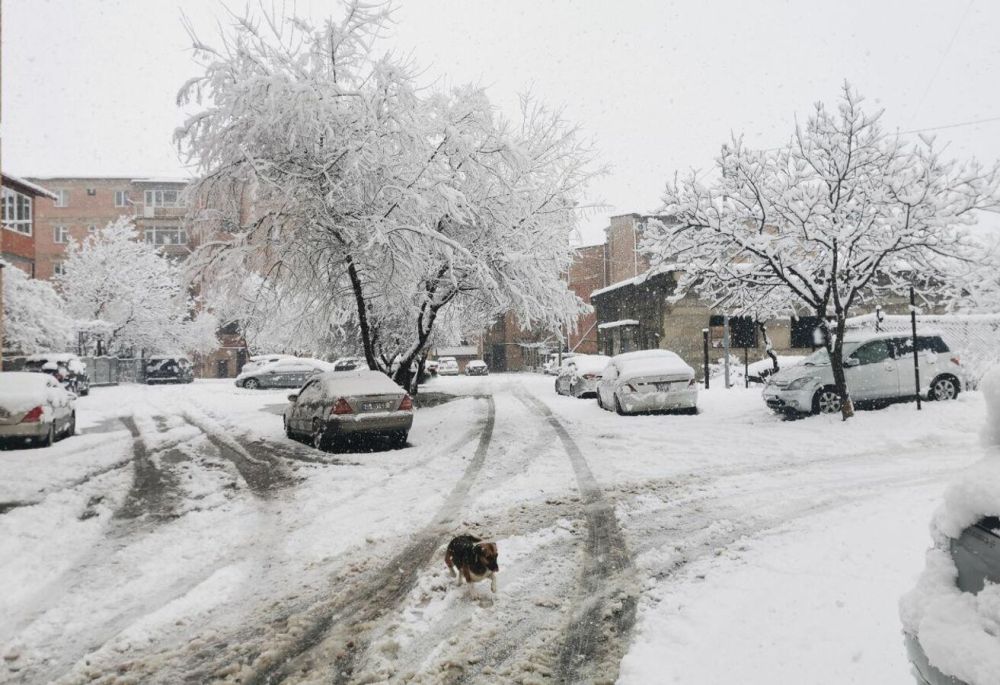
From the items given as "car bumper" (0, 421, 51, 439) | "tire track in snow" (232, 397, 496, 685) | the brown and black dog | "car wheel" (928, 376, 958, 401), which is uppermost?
"car wheel" (928, 376, 958, 401)

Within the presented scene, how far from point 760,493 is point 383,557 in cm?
436

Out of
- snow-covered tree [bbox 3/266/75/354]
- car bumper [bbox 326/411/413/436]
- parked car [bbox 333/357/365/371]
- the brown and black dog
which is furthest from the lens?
parked car [bbox 333/357/365/371]

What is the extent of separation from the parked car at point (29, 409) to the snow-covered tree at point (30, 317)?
2218 centimetres

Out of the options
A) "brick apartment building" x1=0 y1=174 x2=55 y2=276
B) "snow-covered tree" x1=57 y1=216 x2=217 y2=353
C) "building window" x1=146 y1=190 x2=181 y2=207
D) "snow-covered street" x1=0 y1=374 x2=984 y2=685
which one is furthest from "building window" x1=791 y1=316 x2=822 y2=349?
"building window" x1=146 y1=190 x2=181 y2=207

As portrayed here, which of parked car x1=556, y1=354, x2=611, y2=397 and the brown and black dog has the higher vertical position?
parked car x1=556, y1=354, x2=611, y2=397

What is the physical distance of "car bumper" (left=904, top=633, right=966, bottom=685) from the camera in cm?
198

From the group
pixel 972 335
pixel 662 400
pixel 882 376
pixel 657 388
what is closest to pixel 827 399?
pixel 882 376

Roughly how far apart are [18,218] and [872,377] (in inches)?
1450

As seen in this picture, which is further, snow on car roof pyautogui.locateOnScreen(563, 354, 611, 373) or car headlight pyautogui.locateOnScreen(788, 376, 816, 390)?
snow on car roof pyautogui.locateOnScreen(563, 354, 611, 373)

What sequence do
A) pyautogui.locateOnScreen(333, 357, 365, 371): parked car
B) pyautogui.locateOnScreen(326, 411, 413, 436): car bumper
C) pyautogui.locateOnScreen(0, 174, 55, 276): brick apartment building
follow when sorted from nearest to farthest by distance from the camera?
pyautogui.locateOnScreen(326, 411, 413, 436): car bumper, pyautogui.locateOnScreen(0, 174, 55, 276): brick apartment building, pyautogui.locateOnScreen(333, 357, 365, 371): parked car

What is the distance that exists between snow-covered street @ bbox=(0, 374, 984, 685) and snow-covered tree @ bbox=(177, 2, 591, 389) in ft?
14.0

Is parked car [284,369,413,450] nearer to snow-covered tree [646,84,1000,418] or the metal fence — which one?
snow-covered tree [646,84,1000,418]

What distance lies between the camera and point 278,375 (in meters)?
32.0

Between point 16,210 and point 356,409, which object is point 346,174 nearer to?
point 356,409
